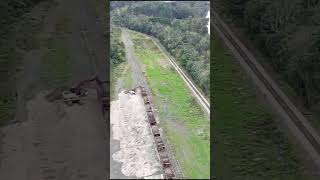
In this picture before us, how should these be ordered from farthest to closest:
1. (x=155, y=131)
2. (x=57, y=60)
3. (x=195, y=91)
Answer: (x=57, y=60), (x=195, y=91), (x=155, y=131)

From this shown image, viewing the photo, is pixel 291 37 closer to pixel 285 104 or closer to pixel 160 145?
pixel 285 104

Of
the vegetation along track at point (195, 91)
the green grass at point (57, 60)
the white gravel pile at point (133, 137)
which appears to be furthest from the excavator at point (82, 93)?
the vegetation along track at point (195, 91)

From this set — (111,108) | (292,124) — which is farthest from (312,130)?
(111,108)

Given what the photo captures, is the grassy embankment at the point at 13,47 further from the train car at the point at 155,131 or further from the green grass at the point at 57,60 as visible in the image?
the train car at the point at 155,131

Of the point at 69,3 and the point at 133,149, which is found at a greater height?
the point at 69,3

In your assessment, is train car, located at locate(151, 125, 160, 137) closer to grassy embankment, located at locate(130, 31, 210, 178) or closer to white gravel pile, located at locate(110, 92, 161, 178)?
white gravel pile, located at locate(110, 92, 161, 178)

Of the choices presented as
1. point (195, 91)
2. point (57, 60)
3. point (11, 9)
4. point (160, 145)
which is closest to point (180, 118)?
point (160, 145)

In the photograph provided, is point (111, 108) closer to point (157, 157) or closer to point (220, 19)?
point (157, 157)
